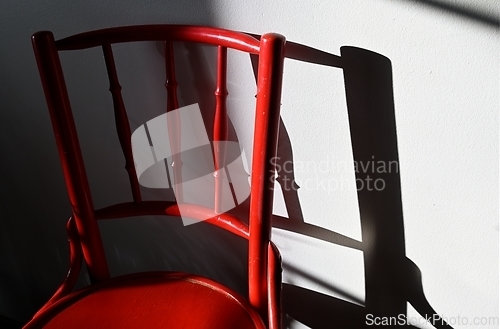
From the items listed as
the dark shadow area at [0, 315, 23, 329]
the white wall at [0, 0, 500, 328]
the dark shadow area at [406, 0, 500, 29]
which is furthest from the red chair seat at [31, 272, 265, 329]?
the dark shadow area at [0, 315, 23, 329]

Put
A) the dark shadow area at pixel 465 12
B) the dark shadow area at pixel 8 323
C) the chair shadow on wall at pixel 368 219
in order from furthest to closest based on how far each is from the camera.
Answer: the dark shadow area at pixel 8 323 → the chair shadow on wall at pixel 368 219 → the dark shadow area at pixel 465 12

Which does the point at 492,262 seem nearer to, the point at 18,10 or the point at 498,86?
the point at 498,86

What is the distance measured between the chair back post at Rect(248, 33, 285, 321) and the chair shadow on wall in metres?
0.11

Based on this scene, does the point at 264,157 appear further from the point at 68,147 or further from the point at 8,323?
the point at 8,323

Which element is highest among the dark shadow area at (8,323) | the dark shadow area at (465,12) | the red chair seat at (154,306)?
the dark shadow area at (465,12)

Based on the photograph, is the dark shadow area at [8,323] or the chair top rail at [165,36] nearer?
the chair top rail at [165,36]

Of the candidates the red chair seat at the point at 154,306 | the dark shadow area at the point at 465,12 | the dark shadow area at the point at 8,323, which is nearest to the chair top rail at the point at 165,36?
the dark shadow area at the point at 465,12

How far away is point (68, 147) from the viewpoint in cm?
85

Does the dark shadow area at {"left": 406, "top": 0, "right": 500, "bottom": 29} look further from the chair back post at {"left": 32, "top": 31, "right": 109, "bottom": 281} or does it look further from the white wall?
the chair back post at {"left": 32, "top": 31, "right": 109, "bottom": 281}

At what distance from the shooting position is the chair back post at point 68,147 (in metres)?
0.80

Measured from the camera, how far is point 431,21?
69 centimetres

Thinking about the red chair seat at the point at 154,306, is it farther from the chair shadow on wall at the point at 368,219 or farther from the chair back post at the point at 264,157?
the chair shadow on wall at the point at 368,219

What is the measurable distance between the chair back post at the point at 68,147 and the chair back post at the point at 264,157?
290 millimetres

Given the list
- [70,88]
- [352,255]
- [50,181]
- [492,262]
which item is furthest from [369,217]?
[50,181]
